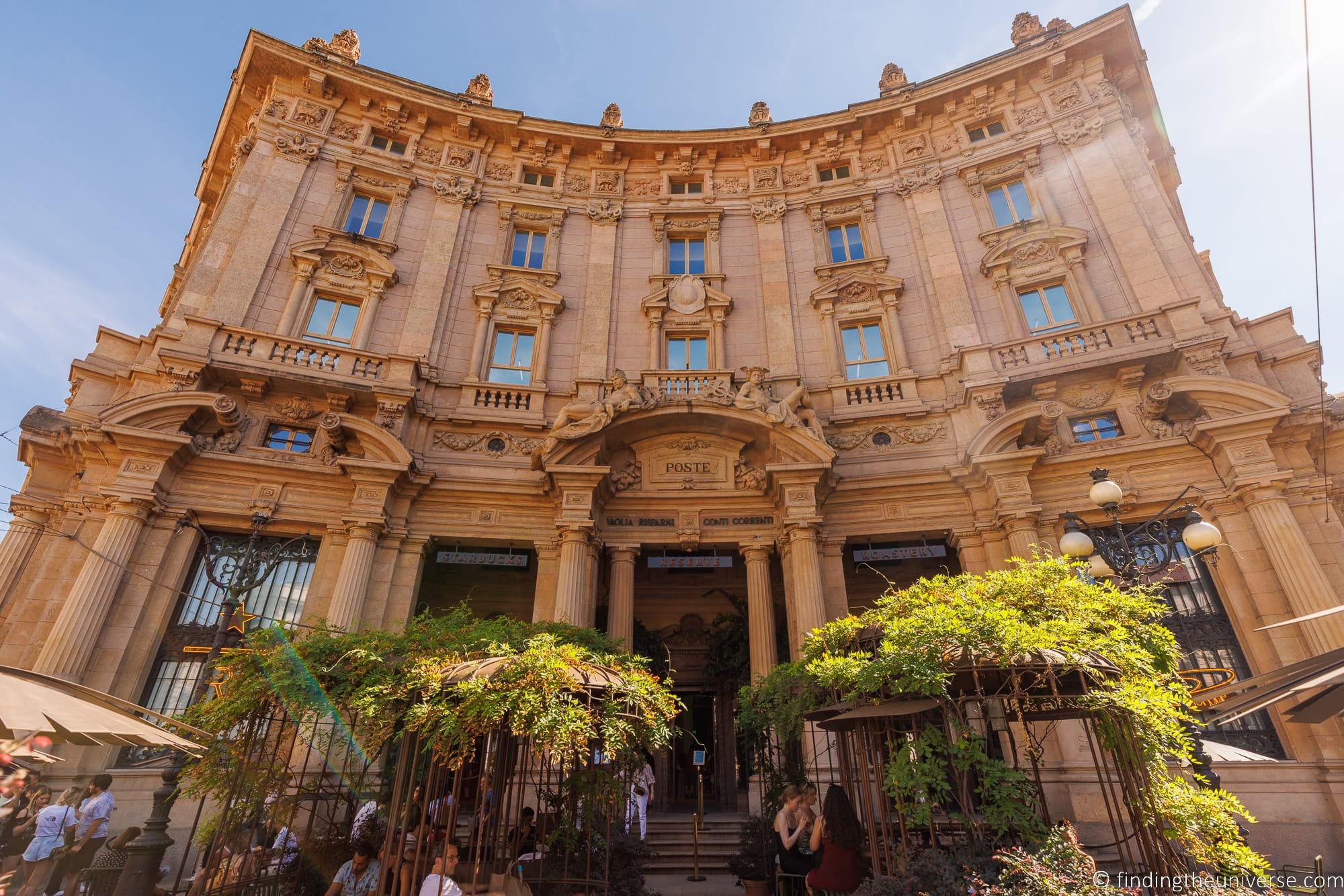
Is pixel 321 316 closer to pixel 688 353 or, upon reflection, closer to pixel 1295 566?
pixel 688 353

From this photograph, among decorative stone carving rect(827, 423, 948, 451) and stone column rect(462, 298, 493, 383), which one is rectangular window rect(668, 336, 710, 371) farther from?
stone column rect(462, 298, 493, 383)

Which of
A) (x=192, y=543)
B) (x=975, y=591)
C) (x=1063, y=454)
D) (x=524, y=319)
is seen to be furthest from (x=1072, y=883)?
(x=524, y=319)

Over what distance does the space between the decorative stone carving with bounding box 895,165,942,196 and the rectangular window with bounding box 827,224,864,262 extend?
181cm

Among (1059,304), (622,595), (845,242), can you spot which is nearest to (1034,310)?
(1059,304)

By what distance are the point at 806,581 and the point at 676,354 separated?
8577mm

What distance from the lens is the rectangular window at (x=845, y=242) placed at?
21.6 meters

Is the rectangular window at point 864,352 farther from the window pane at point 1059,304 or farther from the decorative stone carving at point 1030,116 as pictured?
the decorative stone carving at point 1030,116

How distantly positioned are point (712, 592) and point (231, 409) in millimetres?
13499

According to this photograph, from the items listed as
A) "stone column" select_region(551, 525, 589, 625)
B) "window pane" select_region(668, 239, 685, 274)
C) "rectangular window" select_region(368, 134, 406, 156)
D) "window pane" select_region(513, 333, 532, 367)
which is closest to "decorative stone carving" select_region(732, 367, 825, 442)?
"stone column" select_region(551, 525, 589, 625)

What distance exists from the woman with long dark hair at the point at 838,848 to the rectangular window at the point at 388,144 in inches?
922

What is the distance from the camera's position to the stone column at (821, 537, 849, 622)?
610 inches

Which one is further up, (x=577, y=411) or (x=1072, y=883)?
(x=577, y=411)

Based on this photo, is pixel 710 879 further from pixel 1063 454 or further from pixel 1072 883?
pixel 1063 454

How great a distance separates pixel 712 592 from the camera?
1942cm
